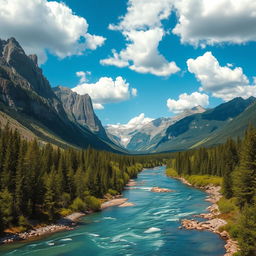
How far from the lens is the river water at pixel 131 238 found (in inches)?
2133

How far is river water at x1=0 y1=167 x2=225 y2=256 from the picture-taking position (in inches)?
2133

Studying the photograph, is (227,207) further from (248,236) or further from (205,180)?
(205,180)

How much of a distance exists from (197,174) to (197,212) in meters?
79.9

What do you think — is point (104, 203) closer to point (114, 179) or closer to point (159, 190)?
point (114, 179)

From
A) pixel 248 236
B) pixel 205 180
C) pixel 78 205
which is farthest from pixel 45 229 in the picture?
pixel 205 180

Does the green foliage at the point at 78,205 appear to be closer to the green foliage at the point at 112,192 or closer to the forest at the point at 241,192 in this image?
the green foliage at the point at 112,192

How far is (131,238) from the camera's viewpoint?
205 ft

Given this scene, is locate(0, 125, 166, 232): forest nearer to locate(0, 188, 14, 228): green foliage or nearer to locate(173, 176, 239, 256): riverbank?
locate(0, 188, 14, 228): green foliage

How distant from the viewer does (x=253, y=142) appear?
7100cm

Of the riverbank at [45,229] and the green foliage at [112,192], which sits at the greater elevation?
the green foliage at [112,192]

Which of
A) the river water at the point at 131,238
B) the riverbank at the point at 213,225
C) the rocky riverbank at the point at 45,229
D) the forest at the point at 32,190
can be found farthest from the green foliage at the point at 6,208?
the riverbank at the point at 213,225

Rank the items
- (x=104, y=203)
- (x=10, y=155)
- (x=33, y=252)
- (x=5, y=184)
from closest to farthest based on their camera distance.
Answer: (x=33, y=252) < (x=5, y=184) < (x=10, y=155) < (x=104, y=203)

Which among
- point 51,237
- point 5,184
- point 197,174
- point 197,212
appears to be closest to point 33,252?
point 51,237

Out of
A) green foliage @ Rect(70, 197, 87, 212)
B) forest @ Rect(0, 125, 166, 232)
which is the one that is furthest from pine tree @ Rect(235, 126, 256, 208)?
green foliage @ Rect(70, 197, 87, 212)
